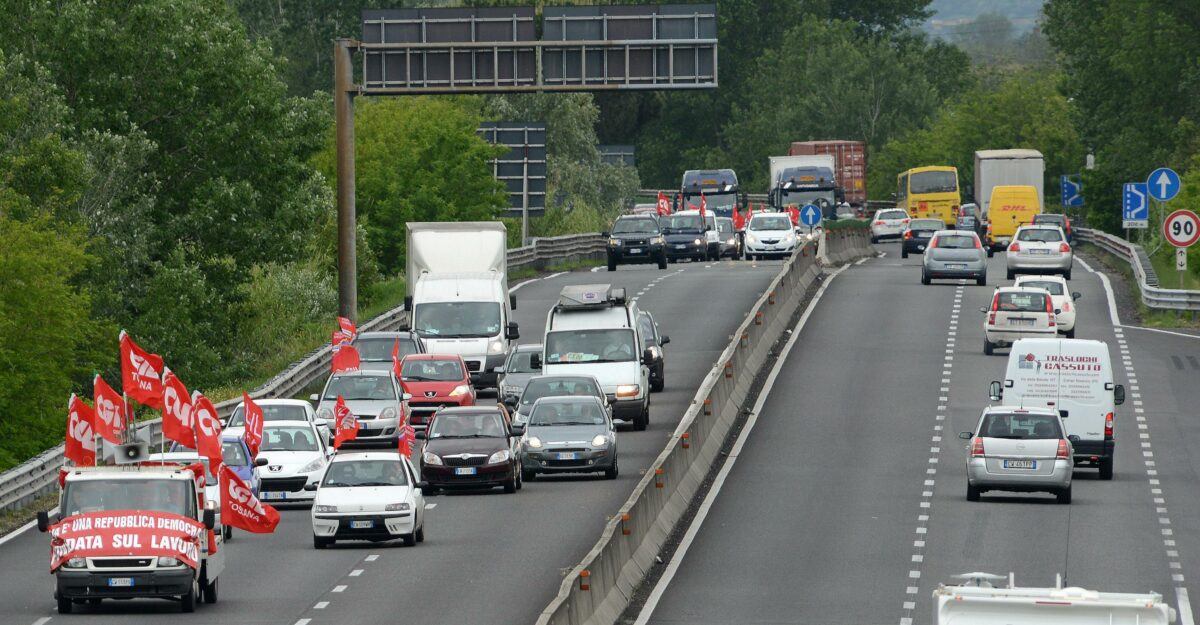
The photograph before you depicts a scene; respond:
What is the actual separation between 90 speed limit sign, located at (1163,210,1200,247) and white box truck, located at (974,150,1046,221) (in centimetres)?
3969

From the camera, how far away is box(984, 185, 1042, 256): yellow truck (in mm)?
78438

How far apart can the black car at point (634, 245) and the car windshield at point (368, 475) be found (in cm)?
4124

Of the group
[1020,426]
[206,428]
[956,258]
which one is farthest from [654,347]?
[956,258]

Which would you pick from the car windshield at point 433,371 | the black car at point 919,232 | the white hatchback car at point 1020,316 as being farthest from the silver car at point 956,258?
the car windshield at point 433,371

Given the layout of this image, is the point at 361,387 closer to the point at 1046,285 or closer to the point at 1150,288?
the point at 1046,285

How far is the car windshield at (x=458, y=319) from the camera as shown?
4556 cm

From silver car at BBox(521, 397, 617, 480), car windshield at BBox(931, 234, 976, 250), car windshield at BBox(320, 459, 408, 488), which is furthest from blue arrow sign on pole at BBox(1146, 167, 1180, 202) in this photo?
car windshield at BBox(320, 459, 408, 488)

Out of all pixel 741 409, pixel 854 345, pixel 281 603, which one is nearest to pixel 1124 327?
pixel 854 345

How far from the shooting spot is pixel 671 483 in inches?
1177

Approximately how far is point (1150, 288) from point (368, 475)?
104ft

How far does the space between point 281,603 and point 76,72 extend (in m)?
37.3

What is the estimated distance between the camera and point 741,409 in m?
40.5

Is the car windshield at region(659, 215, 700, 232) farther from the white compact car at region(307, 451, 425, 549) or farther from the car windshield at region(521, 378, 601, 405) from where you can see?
the white compact car at region(307, 451, 425, 549)

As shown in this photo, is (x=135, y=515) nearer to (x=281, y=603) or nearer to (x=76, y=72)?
(x=281, y=603)
